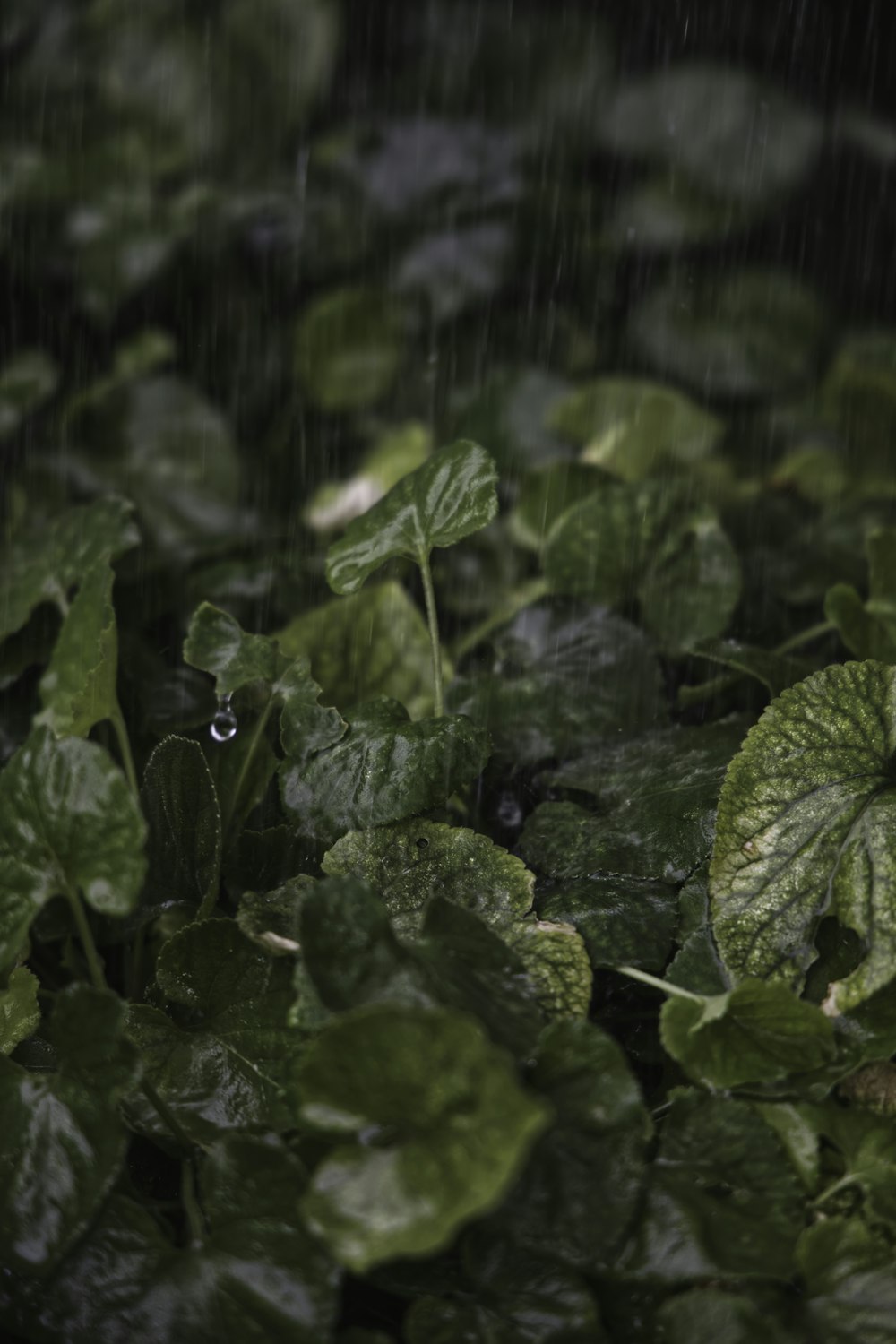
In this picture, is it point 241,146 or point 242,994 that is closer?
point 242,994

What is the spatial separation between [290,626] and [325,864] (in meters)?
0.25

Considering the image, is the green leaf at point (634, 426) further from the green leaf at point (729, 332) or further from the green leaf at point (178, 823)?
the green leaf at point (178, 823)

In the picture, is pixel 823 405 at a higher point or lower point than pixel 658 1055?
higher

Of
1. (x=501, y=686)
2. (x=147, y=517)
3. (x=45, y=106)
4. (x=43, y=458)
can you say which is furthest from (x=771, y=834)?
(x=45, y=106)

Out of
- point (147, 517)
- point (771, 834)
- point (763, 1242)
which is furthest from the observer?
point (147, 517)

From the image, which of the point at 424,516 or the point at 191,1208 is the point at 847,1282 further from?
the point at 424,516

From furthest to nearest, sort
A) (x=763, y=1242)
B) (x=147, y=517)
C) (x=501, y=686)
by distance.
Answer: (x=147, y=517)
(x=501, y=686)
(x=763, y=1242)

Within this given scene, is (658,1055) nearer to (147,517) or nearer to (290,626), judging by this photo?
(290,626)

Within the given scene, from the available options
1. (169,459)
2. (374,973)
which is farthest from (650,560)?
(169,459)

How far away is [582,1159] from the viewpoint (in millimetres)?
438

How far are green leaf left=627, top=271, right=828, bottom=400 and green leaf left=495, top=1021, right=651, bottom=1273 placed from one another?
1010 millimetres

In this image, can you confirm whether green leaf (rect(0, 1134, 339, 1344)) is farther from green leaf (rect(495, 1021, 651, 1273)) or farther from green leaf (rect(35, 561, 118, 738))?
green leaf (rect(35, 561, 118, 738))

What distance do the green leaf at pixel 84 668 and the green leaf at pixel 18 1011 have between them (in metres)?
0.13

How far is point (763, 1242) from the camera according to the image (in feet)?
1.44
